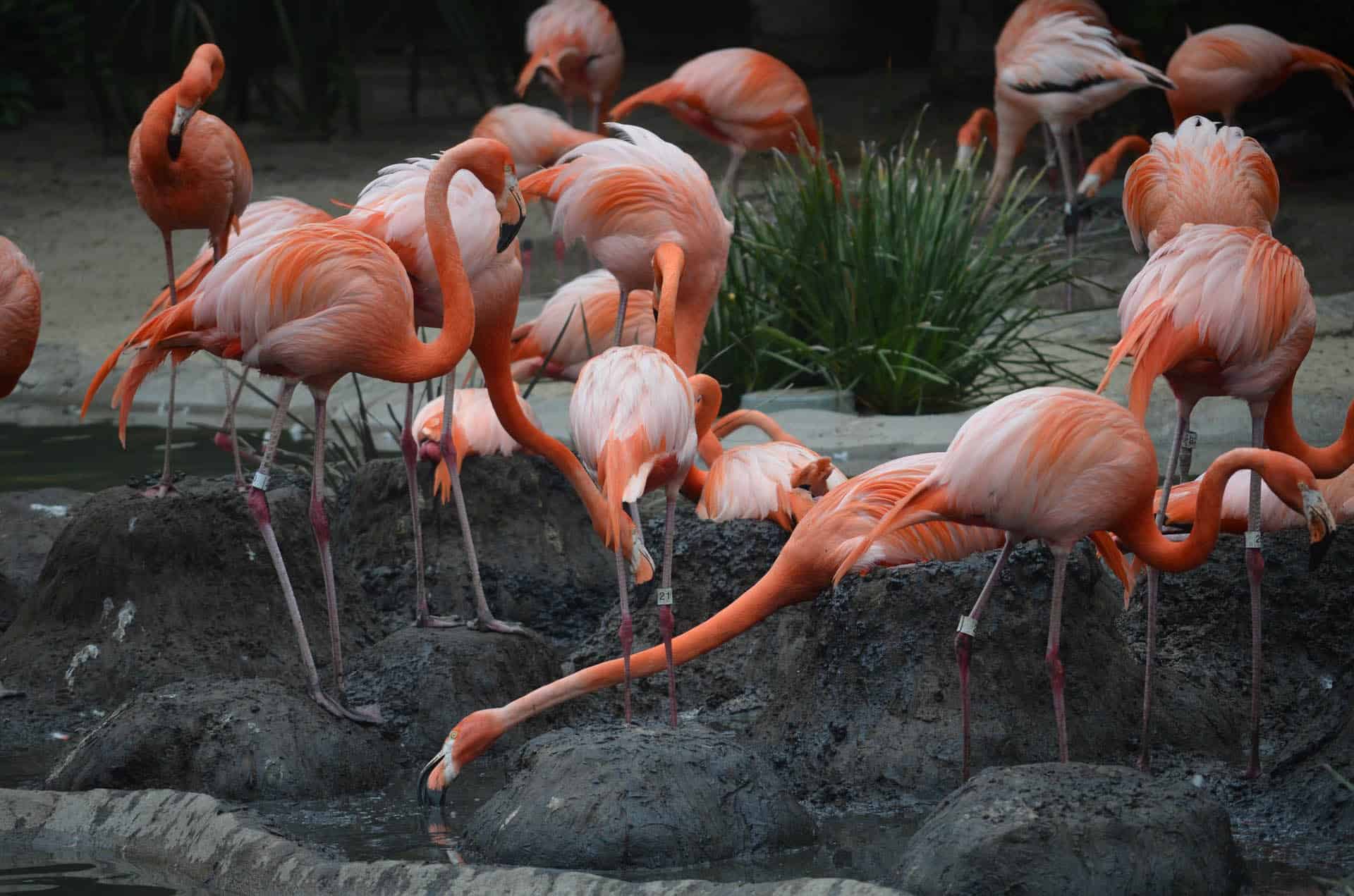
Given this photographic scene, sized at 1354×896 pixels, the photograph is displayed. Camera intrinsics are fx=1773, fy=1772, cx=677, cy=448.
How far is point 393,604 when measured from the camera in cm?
538

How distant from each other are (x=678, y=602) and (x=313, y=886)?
1749 mm

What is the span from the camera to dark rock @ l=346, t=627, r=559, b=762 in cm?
423

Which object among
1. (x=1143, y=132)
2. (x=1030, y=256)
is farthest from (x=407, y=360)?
(x=1143, y=132)

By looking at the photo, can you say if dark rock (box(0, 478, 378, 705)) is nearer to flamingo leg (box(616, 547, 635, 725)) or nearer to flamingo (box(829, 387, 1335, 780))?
flamingo leg (box(616, 547, 635, 725))

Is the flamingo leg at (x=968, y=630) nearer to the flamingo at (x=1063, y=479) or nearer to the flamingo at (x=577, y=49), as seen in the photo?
the flamingo at (x=1063, y=479)

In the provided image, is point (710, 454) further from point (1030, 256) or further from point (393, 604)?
point (1030, 256)

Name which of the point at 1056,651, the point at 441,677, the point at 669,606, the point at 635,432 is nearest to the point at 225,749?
the point at 441,677

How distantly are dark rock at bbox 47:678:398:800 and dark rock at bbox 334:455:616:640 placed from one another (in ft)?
4.36

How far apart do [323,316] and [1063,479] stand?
166cm

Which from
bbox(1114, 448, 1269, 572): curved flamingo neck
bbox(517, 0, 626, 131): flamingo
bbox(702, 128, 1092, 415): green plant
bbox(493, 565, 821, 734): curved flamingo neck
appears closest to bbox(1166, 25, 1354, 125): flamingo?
bbox(702, 128, 1092, 415): green plant

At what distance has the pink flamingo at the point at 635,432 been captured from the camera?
12.4 feet

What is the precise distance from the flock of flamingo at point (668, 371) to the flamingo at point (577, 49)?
218 inches

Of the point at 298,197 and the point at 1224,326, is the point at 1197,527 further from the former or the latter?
the point at 298,197

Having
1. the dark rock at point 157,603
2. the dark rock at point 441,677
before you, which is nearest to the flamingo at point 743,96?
the dark rock at point 157,603
